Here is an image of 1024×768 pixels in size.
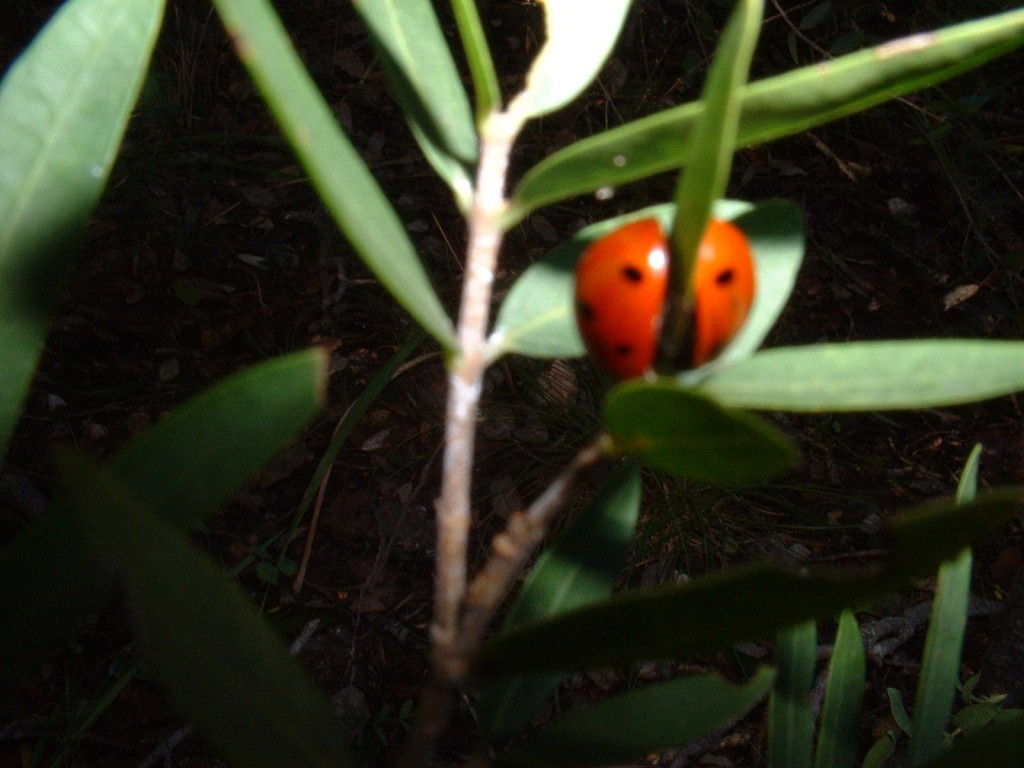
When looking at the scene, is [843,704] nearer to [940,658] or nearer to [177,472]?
[940,658]

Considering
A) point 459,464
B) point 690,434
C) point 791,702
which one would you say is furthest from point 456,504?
point 791,702

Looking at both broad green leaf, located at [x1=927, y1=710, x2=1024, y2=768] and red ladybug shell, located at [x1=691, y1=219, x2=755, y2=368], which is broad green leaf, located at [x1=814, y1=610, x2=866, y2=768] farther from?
red ladybug shell, located at [x1=691, y1=219, x2=755, y2=368]

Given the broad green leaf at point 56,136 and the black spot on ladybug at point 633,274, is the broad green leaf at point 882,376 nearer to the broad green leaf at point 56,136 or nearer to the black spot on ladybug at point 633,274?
the black spot on ladybug at point 633,274

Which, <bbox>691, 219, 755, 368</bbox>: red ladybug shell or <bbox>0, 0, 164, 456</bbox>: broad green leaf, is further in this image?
<bbox>0, 0, 164, 456</bbox>: broad green leaf

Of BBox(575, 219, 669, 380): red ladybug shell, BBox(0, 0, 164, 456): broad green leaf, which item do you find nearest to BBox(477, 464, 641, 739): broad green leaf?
BBox(575, 219, 669, 380): red ladybug shell

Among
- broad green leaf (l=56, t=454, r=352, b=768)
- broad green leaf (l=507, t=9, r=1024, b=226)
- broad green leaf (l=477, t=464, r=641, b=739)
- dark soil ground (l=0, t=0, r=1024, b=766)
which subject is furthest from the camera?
dark soil ground (l=0, t=0, r=1024, b=766)

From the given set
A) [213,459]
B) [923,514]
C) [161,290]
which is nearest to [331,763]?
[213,459]
